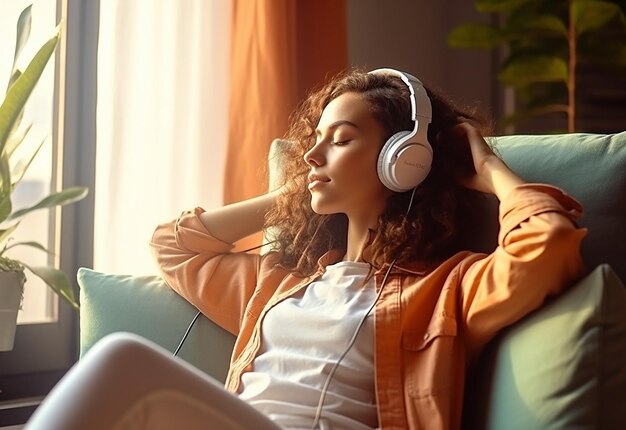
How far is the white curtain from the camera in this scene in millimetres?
2084

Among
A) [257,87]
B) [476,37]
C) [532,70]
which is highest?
[476,37]

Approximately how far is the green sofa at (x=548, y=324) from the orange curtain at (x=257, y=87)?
25.4 inches

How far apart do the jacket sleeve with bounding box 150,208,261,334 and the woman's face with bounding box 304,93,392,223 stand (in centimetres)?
20

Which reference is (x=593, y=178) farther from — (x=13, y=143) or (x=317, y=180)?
(x=13, y=143)

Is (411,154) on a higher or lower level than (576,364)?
higher

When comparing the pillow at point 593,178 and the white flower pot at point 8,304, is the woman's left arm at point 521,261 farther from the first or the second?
the white flower pot at point 8,304

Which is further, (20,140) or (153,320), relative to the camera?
(20,140)

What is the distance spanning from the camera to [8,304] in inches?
68.7

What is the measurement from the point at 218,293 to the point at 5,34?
97 cm

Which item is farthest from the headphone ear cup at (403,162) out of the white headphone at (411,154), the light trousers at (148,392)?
the light trousers at (148,392)

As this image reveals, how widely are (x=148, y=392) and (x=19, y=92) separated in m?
0.99

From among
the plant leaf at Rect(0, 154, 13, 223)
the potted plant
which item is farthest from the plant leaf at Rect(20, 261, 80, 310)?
the plant leaf at Rect(0, 154, 13, 223)

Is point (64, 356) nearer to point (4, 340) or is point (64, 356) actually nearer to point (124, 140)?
point (4, 340)

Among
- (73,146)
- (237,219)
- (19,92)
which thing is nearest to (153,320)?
(237,219)
